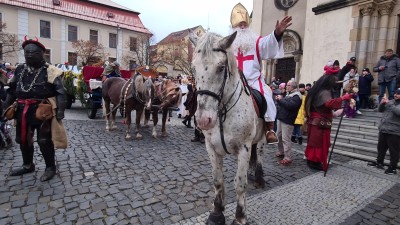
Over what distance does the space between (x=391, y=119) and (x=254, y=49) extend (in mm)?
3873

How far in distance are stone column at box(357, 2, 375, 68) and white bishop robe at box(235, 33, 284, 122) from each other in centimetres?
902

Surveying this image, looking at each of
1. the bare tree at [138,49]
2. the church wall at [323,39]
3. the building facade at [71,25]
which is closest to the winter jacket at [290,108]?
the church wall at [323,39]

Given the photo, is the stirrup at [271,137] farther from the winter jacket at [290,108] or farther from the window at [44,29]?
the window at [44,29]

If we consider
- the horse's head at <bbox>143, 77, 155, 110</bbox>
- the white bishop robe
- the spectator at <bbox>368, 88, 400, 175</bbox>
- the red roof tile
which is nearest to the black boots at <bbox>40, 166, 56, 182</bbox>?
the horse's head at <bbox>143, 77, 155, 110</bbox>

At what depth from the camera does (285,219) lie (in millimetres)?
3131

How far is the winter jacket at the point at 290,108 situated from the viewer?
5648 millimetres

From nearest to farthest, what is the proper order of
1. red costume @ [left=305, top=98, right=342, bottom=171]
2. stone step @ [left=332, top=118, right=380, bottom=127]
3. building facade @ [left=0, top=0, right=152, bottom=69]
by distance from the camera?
red costume @ [left=305, top=98, right=342, bottom=171]
stone step @ [left=332, top=118, right=380, bottom=127]
building facade @ [left=0, top=0, right=152, bottom=69]

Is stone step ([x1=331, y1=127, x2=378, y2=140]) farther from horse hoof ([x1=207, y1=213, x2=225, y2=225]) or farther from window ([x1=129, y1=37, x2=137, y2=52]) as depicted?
window ([x1=129, y1=37, x2=137, y2=52])

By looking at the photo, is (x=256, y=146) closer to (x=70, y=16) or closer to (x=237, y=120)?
(x=237, y=120)

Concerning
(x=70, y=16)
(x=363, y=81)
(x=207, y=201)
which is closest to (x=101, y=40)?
(x=70, y=16)

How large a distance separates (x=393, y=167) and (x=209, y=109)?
16.6ft

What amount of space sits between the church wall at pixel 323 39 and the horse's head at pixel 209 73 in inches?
421

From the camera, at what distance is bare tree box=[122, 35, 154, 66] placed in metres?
34.0

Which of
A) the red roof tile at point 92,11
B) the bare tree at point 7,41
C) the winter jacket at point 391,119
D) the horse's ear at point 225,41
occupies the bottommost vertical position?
the winter jacket at point 391,119
